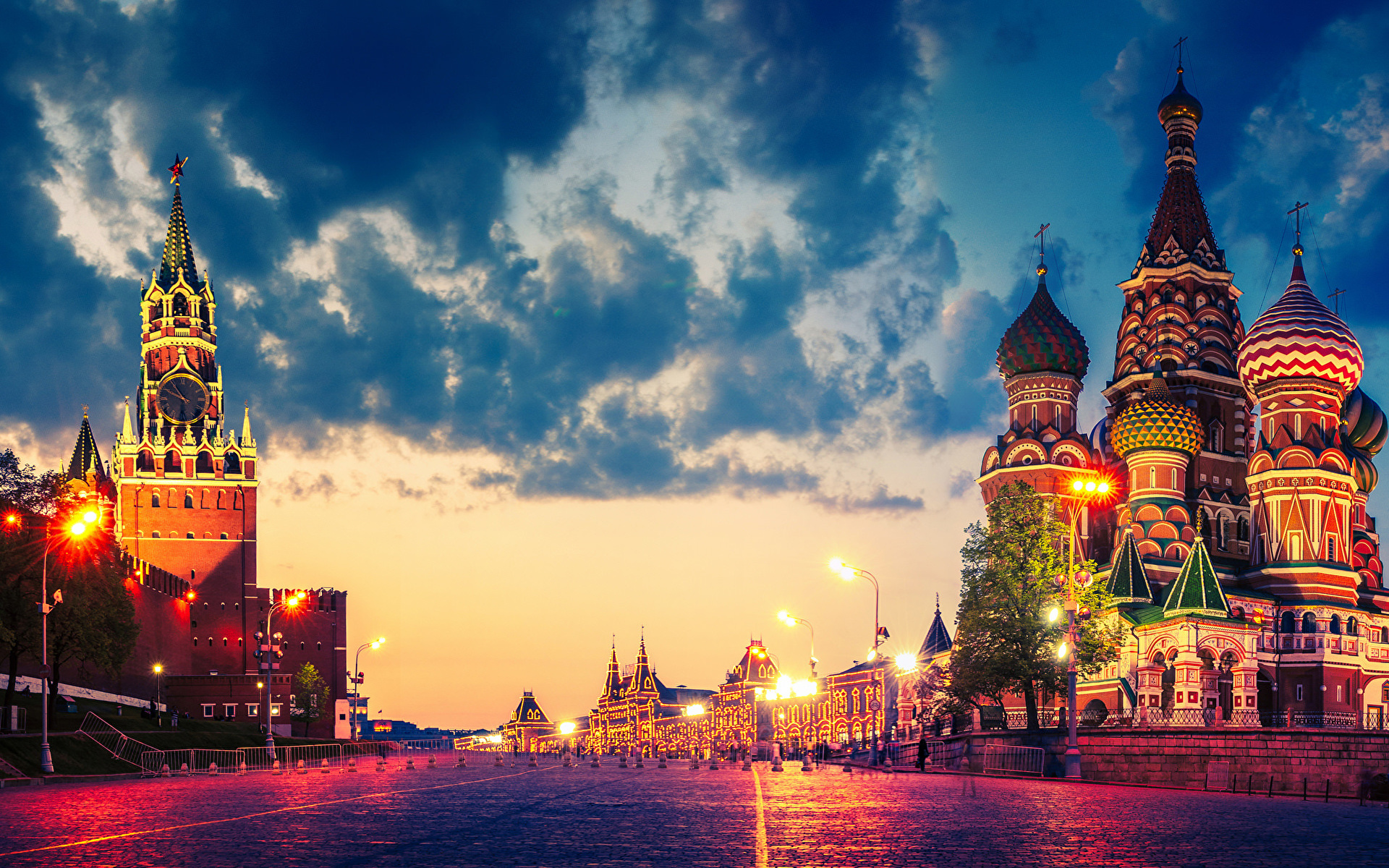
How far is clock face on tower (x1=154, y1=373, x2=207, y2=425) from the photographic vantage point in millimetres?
119625

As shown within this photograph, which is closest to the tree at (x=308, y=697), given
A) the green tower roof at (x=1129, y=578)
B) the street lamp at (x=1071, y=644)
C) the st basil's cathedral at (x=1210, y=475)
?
the st basil's cathedral at (x=1210, y=475)

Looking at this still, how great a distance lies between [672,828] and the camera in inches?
552

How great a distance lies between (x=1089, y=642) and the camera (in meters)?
47.7

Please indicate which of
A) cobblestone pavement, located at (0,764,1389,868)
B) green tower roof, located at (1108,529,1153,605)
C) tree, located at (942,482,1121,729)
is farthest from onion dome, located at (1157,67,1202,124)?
cobblestone pavement, located at (0,764,1389,868)

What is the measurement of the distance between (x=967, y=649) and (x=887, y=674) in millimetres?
71813

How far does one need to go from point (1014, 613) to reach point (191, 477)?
89.2m

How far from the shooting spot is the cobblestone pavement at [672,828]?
35.1 feet

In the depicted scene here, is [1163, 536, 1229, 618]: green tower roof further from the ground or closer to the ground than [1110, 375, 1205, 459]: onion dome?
closer to the ground

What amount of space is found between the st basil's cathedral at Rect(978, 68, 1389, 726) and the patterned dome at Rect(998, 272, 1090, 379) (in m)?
0.12

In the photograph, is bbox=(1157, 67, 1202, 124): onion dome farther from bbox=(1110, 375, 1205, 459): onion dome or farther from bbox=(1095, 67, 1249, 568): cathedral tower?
bbox=(1110, 375, 1205, 459): onion dome

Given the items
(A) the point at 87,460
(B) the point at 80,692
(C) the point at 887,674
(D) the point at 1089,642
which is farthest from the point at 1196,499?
(A) the point at 87,460

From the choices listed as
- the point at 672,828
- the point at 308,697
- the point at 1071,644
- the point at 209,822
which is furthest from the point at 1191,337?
the point at 209,822

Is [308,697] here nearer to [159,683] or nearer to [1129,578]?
[159,683]

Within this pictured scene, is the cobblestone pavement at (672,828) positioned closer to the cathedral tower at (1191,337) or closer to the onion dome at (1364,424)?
the cathedral tower at (1191,337)
